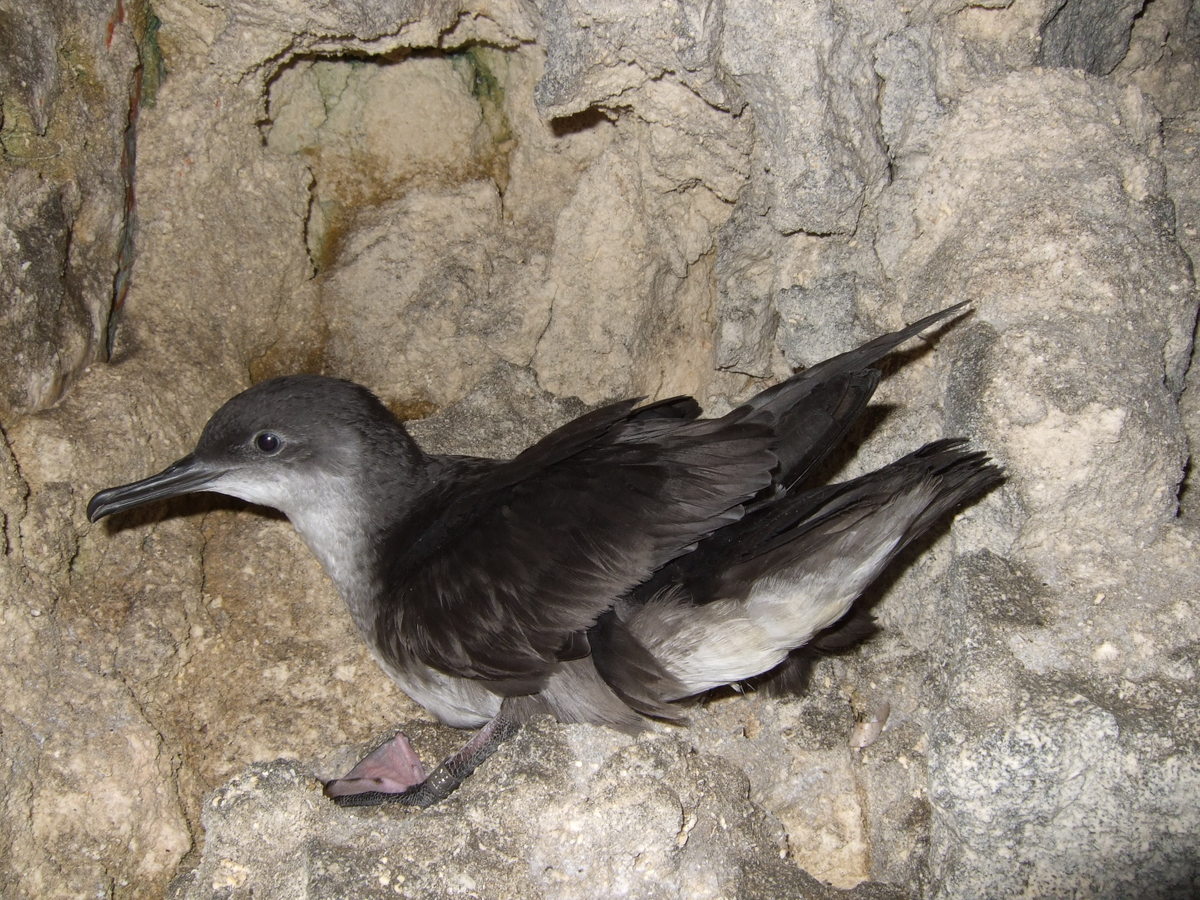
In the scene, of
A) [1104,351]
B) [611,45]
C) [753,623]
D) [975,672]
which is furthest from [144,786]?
[1104,351]

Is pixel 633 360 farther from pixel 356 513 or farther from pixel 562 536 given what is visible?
pixel 562 536

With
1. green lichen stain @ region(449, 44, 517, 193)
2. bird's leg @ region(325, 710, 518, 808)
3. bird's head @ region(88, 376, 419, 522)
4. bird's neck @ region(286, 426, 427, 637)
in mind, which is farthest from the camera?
green lichen stain @ region(449, 44, 517, 193)

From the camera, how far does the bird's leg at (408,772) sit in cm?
291

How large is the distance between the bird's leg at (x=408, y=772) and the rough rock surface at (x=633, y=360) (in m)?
0.17

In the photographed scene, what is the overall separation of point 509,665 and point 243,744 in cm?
97

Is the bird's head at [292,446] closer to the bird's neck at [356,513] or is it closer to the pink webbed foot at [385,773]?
the bird's neck at [356,513]

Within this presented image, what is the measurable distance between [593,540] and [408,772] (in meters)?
1.02

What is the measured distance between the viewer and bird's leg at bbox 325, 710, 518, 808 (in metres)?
2.91

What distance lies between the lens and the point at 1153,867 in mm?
2303

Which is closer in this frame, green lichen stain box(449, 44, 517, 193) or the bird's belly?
the bird's belly

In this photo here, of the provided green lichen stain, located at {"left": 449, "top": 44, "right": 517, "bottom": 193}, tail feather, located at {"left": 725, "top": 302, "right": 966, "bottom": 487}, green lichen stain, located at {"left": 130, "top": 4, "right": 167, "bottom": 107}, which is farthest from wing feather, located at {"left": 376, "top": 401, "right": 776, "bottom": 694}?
green lichen stain, located at {"left": 130, "top": 4, "right": 167, "bottom": 107}

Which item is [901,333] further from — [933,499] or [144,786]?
[144,786]

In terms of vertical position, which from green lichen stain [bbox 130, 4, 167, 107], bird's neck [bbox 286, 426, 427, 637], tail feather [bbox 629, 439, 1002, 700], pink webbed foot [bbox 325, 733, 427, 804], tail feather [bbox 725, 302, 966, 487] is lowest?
pink webbed foot [bbox 325, 733, 427, 804]

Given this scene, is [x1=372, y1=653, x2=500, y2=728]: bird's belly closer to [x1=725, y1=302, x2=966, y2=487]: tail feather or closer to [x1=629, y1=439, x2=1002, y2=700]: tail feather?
[x1=629, y1=439, x2=1002, y2=700]: tail feather
